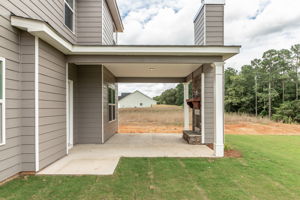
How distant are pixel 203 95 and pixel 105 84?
343 cm

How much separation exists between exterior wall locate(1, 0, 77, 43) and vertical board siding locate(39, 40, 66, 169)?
1.97 feet

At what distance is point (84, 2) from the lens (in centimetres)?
631

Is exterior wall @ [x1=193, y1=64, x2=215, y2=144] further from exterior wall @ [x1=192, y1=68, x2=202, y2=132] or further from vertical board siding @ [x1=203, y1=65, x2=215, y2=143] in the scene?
exterior wall @ [x1=192, y1=68, x2=202, y2=132]

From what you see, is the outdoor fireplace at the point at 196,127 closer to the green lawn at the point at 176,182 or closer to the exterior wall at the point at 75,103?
the green lawn at the point at 176,182

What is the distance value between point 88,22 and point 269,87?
76.0 feet

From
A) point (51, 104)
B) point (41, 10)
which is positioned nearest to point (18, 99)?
point (51, 104)

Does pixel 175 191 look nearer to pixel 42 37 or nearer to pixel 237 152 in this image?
pixel 237 152

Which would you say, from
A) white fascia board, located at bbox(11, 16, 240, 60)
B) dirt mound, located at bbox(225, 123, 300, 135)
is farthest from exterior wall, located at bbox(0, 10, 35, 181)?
dirt mound, located at bbox(225, 123, 300, 135)

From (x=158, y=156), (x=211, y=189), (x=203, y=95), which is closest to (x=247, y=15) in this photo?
(x=203, y=95)

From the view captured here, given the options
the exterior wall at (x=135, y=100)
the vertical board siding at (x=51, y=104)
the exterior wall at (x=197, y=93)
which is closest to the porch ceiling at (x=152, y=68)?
the exterior wall at (x=197, y=93)

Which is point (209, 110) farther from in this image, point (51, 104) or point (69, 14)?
point (69, 14)

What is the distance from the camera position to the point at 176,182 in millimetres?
3137

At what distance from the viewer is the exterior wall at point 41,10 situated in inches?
125

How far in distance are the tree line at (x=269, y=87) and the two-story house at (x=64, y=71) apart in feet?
56.3
